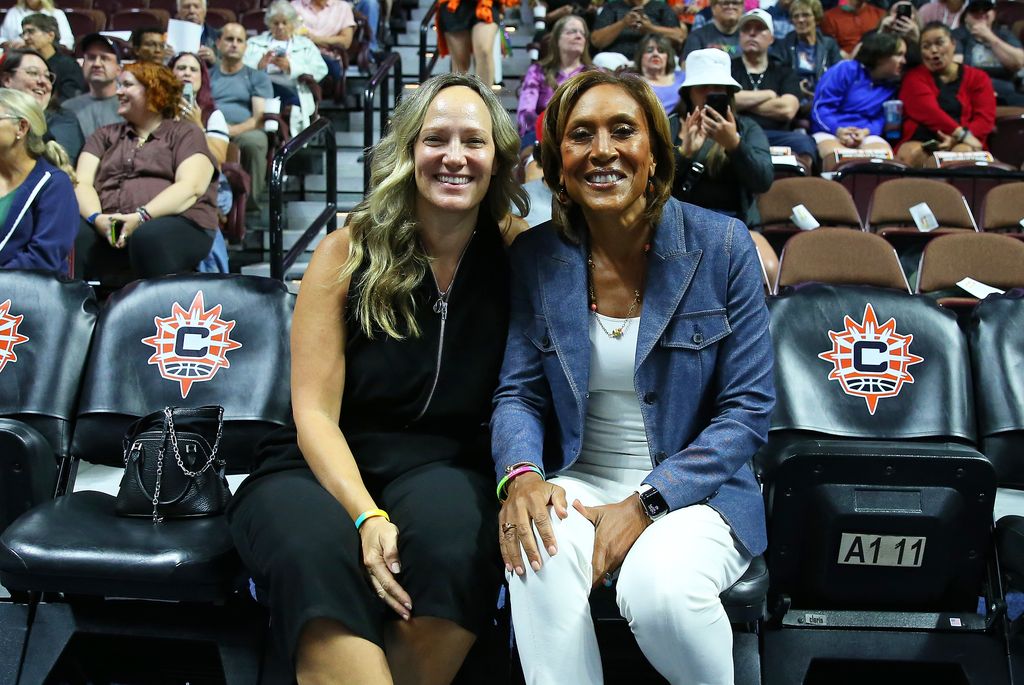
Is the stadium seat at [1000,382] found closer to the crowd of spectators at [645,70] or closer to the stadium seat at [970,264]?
the stadium seat at [970,264]

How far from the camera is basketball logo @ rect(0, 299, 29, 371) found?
2.63m

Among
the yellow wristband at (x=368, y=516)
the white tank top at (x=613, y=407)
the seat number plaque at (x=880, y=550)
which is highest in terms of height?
the white tank top at (x=613, y=407)

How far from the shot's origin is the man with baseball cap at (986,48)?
737 centimetres

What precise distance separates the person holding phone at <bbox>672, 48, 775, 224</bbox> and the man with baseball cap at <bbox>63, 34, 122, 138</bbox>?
3.39 meters

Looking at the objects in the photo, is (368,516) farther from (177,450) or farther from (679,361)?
(679,361)

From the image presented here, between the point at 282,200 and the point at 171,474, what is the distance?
3.30 m

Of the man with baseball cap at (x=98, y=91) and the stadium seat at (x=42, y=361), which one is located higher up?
the man with baseball cap at (x=98, y=91)

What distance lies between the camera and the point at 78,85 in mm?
6715

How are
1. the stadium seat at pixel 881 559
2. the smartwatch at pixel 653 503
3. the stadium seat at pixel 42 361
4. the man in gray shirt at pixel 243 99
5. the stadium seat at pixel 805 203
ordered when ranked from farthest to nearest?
the man in gray shirt at pixel 243 99
the stadium seat at pixel 805 203
the stadium seat at pixel 42 361
the stadium seat at pixel 881 559
the smartwatch at pixel 653 503

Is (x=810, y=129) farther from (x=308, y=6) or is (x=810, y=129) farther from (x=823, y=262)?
(x=308, y=6)

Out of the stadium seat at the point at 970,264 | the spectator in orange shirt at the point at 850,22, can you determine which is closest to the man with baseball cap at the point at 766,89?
the stadium seat at the point at 970,264

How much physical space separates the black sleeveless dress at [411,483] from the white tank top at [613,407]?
0.22 m

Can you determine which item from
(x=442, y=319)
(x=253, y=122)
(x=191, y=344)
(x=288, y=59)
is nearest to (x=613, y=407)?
(x=442, y=319)

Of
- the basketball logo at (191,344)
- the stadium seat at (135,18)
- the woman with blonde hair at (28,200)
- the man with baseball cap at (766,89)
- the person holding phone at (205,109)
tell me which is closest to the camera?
the basketball logo at (191,344)
